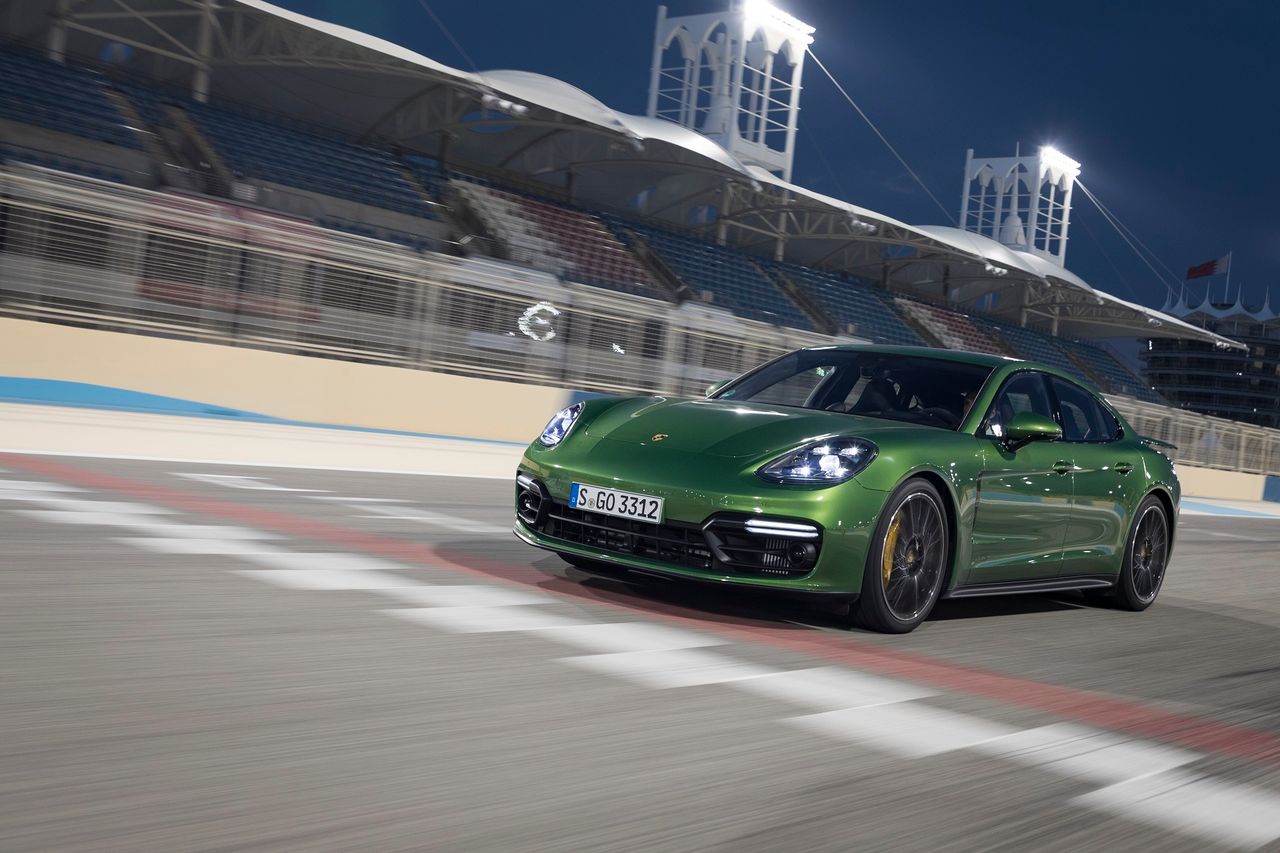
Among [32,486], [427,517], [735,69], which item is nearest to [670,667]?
[427,517]

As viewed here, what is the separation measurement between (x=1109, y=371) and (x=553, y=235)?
30.4 meters

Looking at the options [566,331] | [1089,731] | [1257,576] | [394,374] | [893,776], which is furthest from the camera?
[566,331]

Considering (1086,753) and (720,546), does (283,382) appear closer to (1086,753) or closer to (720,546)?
(720,546)

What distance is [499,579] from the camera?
5.75m

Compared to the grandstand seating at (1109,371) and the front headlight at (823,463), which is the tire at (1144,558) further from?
the grandstand seating at (1109,371)

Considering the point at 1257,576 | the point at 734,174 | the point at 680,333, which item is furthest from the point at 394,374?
the point at 734,174

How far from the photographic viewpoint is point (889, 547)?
5344 millimetres

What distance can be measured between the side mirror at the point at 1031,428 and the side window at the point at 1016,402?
0.09 m

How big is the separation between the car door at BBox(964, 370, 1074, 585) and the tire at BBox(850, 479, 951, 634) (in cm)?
27

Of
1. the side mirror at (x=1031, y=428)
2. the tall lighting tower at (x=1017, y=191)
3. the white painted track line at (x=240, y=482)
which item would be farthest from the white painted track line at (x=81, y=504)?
the tall lighting tower at (x=1017, y=191)

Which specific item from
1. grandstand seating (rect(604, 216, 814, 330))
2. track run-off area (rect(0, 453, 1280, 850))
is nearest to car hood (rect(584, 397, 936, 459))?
track run-off area (rect(0, 453, 1280, 850))

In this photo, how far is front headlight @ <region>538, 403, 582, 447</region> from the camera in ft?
19.2

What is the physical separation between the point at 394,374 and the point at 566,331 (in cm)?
300

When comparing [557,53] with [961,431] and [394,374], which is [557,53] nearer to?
[394,374]
